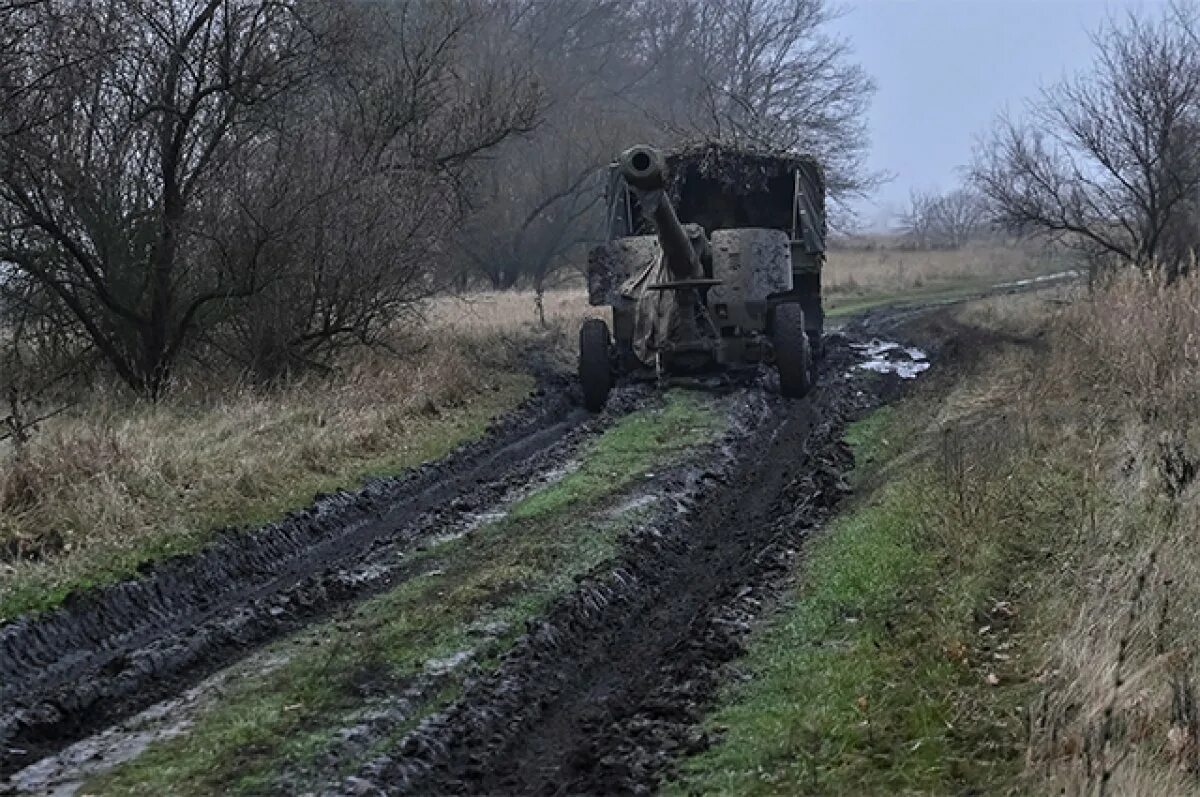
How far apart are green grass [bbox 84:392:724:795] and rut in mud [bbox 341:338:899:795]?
0.63 feet

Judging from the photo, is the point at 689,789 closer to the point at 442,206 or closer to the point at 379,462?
the point at 379,462

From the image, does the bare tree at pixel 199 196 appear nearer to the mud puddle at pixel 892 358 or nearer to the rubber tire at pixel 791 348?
the rubber tire at pixel 791 348

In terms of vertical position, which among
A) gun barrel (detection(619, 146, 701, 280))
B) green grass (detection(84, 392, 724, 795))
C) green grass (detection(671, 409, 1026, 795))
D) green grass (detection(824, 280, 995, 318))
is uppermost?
gun barrel (detection(619, 146, 701, 280))

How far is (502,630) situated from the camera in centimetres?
690

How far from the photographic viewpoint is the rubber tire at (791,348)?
601 inches

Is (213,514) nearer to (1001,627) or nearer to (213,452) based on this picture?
(213,452)

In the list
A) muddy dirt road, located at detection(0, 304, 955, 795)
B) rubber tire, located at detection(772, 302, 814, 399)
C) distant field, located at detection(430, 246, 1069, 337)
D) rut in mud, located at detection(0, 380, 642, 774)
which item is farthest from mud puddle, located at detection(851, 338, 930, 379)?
rut in mud, located at detection(0, 380, 642, 774)

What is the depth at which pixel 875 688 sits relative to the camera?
5898mm

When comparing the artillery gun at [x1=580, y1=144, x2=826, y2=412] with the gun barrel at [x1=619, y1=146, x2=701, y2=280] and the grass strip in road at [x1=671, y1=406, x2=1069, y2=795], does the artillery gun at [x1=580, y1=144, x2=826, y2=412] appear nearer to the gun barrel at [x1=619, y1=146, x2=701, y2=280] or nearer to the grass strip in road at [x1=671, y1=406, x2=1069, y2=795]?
the gun barrel at [x1=619, y1=146, x2=701, y2=280]

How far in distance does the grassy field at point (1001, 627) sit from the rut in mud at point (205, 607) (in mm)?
2548

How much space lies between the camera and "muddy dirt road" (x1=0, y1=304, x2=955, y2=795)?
5.52 metres

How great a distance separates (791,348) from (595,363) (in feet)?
6.96

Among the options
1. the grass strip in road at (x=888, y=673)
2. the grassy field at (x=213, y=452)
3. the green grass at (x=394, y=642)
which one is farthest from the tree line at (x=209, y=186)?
the grass strip in road at (x=888, y=673)

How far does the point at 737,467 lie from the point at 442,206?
7499mm
